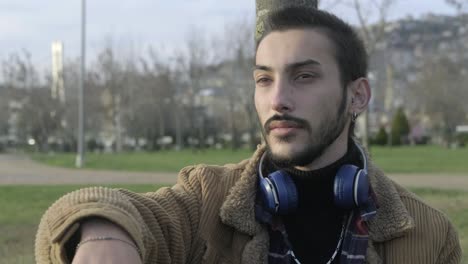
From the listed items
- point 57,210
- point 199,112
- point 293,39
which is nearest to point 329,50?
point 293,39

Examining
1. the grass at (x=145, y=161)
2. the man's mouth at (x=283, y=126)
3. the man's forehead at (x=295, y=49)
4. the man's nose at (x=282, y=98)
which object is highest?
the man's forehead at (x=295, y=49)

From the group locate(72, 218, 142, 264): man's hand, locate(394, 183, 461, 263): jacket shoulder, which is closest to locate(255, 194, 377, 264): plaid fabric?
locate(394, 183, 461, 263): jacket shoulder

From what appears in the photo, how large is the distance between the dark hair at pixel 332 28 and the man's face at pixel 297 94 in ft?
0.10

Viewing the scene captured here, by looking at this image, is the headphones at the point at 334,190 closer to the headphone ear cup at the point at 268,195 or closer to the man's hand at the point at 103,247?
the headphone ear cup at the point at 268,195

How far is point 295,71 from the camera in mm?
2020

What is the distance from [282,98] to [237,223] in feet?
1.35

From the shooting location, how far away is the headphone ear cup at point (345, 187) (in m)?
2.04

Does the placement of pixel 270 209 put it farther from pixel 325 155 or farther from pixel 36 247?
pixel 36 247

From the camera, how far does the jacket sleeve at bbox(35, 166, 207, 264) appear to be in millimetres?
1492

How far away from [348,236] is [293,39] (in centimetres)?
64

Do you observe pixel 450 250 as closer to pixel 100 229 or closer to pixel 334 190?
pixel 334 190

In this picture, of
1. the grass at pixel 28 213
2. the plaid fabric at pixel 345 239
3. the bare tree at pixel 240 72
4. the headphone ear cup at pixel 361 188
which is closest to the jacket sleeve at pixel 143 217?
the plaid fabric at pixel 345 239

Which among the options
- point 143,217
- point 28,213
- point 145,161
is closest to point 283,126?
point 143,217

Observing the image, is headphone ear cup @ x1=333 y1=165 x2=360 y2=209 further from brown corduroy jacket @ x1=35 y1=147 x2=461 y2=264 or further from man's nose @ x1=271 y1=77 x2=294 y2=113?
man's nose @ x1=271 y1=77 x2=294 y2=113
